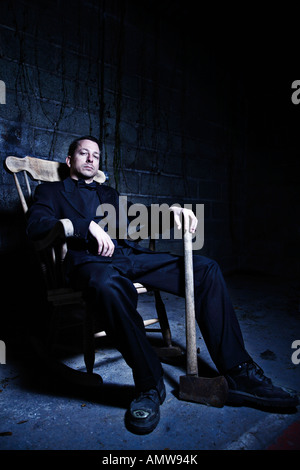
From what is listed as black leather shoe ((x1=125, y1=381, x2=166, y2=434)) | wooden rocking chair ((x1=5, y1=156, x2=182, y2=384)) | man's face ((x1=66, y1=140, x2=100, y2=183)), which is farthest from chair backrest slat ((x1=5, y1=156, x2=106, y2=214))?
black leather shoe ((x1=125, y1=381, x2=166, y2=434))

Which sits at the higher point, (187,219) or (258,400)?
(187,219)

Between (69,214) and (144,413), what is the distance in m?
1.02

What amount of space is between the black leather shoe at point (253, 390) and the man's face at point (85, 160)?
1256mm

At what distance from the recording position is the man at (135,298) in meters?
1.25

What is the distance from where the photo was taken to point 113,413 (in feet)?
4.25

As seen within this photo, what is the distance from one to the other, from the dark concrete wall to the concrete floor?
1.21 meters

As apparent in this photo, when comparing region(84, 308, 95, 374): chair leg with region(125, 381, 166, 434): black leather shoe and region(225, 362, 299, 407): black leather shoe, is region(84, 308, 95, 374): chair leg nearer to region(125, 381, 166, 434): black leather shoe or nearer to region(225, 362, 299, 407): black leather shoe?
region(125, 381, 166, 434): black leather shoe

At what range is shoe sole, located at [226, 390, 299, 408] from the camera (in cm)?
127
